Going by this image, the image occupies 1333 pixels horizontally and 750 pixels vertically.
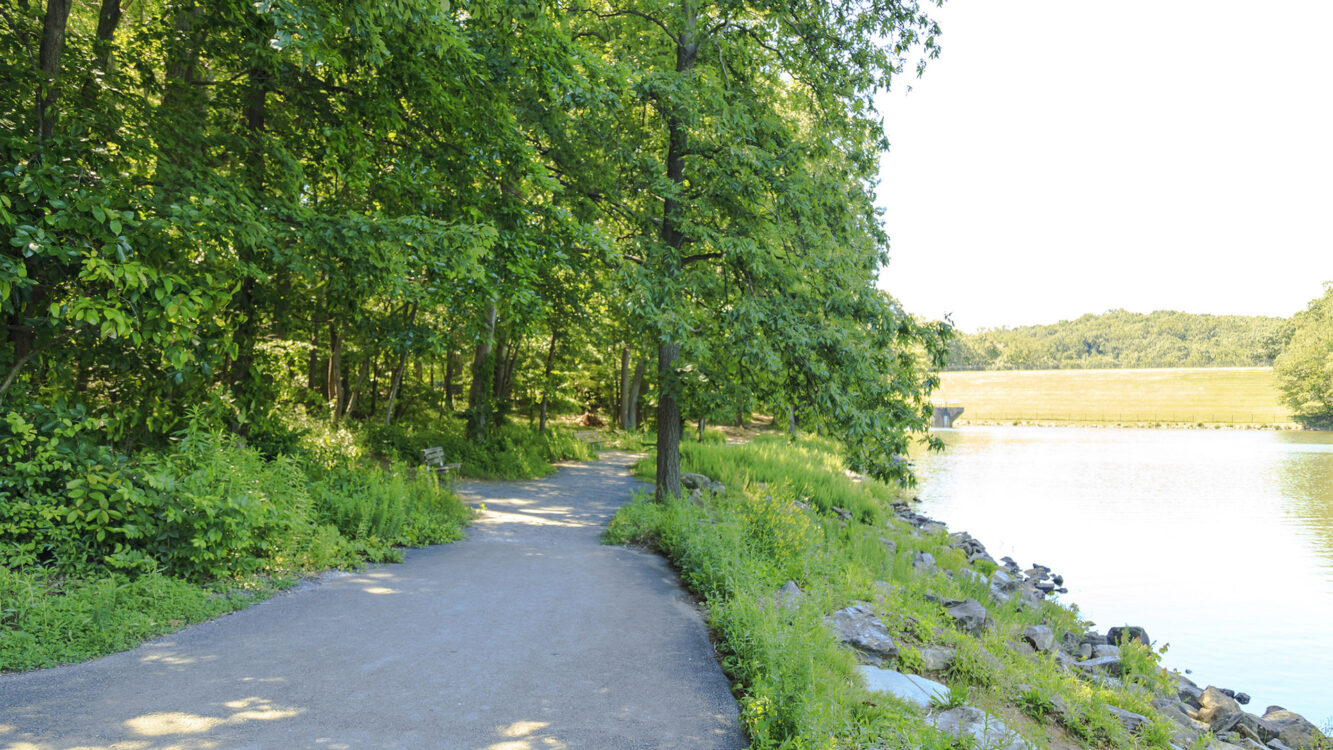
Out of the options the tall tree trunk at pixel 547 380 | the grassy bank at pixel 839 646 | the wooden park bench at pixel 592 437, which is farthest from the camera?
the wooden park bench at pixel 592 437

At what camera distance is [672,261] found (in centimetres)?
1048

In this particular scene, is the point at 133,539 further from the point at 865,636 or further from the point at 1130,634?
the point at 1130,634

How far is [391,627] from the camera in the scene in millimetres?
5984

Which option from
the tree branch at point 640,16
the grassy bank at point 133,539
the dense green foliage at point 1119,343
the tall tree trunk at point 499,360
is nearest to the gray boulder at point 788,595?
the grassy bank at point 133,539

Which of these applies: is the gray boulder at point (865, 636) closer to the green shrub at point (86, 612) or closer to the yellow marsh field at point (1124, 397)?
the green shrub at point (86, 612)

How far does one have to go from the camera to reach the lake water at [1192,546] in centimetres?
934

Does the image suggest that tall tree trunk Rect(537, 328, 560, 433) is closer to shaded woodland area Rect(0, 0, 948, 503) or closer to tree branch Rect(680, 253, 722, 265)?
shaded woodland area Rect(0, 0, 948, 503)

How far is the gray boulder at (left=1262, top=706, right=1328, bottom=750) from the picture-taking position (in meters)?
6.73

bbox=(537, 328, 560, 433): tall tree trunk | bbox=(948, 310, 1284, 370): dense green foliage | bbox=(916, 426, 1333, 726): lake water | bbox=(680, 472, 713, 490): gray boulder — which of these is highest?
bbox=(948, 310, 1284, 370): dense green foliage

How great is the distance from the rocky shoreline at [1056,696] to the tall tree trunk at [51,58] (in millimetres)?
7905

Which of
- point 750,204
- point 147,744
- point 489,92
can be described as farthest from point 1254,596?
point 147,744

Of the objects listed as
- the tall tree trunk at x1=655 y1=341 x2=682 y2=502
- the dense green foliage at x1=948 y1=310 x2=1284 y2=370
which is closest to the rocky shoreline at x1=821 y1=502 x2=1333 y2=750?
the tall tree trunk at x1=655 y1=341 x2=682 y2=502

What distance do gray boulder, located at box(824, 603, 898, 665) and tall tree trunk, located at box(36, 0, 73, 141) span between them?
321 inches

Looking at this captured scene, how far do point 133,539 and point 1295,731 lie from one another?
1091cm
